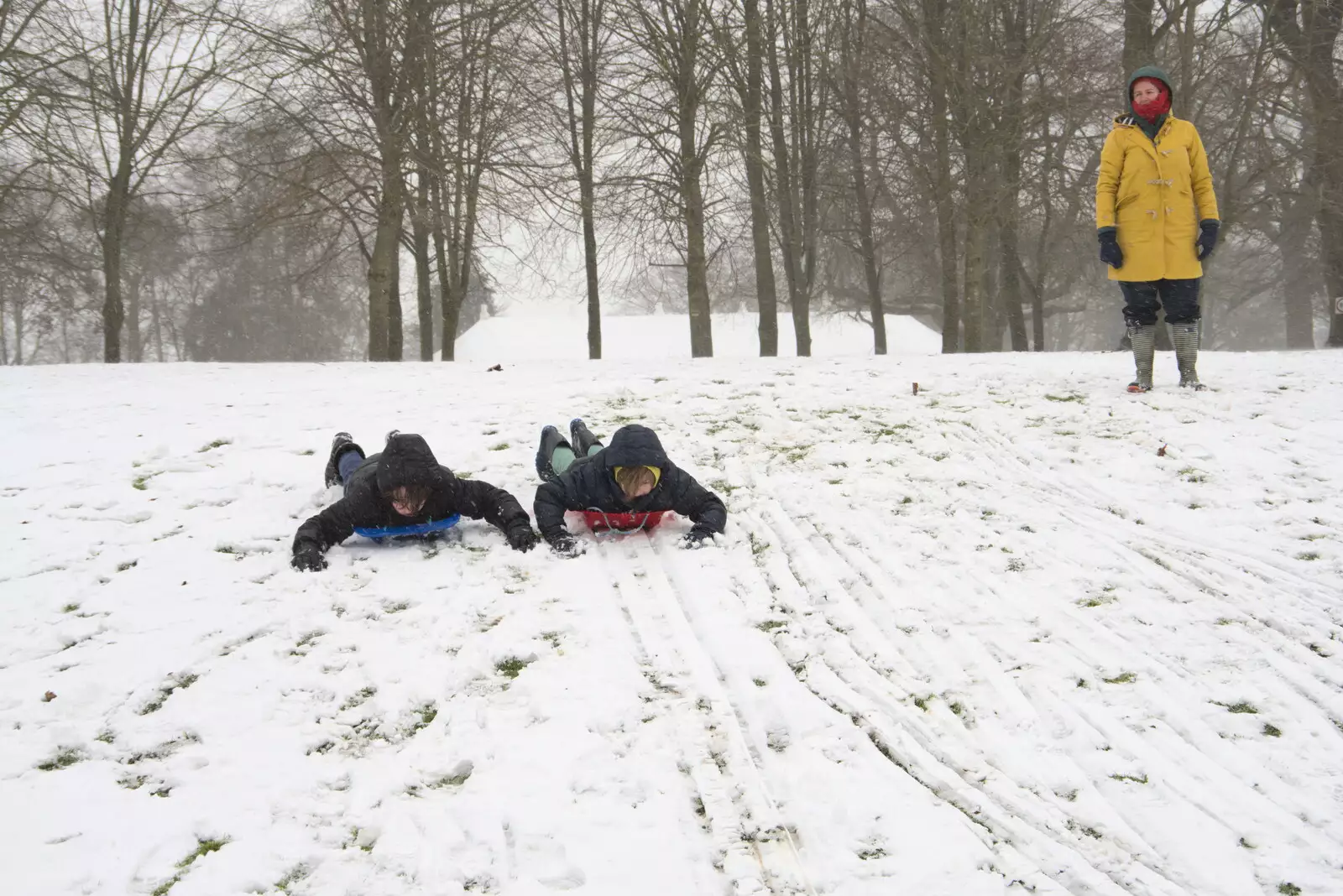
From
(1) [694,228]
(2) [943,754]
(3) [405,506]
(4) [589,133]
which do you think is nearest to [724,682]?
(2) [943,754]

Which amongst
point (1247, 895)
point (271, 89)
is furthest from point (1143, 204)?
point (271, 89)

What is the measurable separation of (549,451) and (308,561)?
199cm

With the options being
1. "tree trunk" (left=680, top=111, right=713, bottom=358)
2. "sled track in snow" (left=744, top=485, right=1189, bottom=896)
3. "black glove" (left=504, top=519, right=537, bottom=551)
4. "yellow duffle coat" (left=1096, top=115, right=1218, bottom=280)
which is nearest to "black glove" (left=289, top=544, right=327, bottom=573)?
"black glove" (left=504, top=519, right=537, bottom=551)

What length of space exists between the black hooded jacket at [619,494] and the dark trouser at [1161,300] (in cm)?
429

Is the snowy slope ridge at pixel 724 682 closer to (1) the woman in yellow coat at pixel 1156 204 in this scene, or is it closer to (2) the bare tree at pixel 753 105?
(1) the woman in yellow coat at pixel 1156 204

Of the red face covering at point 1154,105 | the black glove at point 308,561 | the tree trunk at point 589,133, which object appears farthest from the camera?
the tree trunk at point 589,133

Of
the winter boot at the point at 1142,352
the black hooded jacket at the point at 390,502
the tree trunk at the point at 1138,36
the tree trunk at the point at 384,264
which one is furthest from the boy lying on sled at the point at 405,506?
the tree trunk at the point at 1138,36

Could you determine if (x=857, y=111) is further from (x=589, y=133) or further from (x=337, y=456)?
(x=337, y=456)

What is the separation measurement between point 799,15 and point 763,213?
12.4 feet

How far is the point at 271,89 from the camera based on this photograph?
1352 cm

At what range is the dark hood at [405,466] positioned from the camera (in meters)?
4.74

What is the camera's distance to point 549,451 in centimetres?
612

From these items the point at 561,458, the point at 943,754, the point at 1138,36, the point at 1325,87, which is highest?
the point at 1138,36

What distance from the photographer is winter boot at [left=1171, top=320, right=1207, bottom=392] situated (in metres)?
7.09
